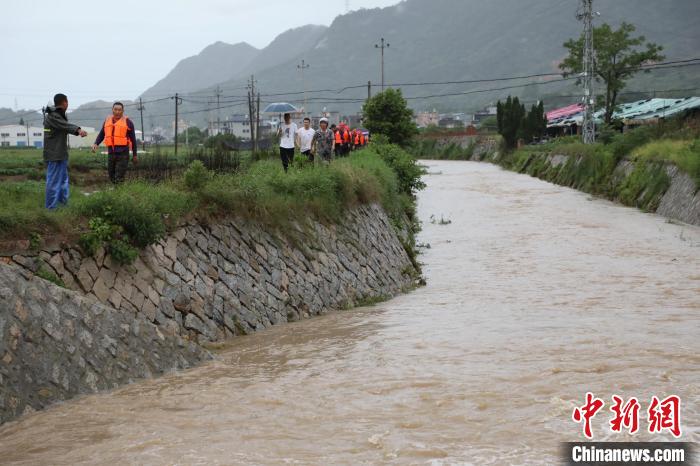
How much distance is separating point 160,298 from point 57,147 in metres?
3.03

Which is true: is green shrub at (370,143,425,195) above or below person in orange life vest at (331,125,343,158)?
below

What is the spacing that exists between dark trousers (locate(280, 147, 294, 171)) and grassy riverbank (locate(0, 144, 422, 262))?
1.18 feet

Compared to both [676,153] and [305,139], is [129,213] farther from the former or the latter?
[676,153]

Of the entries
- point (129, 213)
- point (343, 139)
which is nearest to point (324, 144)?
point (343, 139)

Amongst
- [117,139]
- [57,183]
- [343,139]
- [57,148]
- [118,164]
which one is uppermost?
[343,139]

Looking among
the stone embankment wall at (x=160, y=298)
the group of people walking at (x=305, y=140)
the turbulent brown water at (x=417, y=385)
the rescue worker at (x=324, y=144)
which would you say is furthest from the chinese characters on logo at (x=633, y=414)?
the rescue worker at (x=324, y=144)

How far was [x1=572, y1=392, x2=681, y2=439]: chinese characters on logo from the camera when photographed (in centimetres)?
738

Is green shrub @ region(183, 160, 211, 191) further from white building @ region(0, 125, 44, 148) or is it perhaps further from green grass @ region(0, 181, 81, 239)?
white building @ region(0, 125, 44, 148)

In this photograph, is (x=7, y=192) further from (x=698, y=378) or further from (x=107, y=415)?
(x=698, y=378)

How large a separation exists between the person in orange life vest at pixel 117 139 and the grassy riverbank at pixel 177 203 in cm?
46

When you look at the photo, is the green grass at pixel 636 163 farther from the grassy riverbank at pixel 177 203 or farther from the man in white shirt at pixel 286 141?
the grassy riverbank at pixel 177 203

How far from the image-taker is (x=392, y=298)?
16.6m

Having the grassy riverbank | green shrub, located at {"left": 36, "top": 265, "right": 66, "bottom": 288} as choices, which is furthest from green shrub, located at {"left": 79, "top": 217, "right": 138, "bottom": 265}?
green shrub, located at {"left": 36, "top": 265, "right": 66, "bottom": 288}

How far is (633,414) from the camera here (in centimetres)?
774
